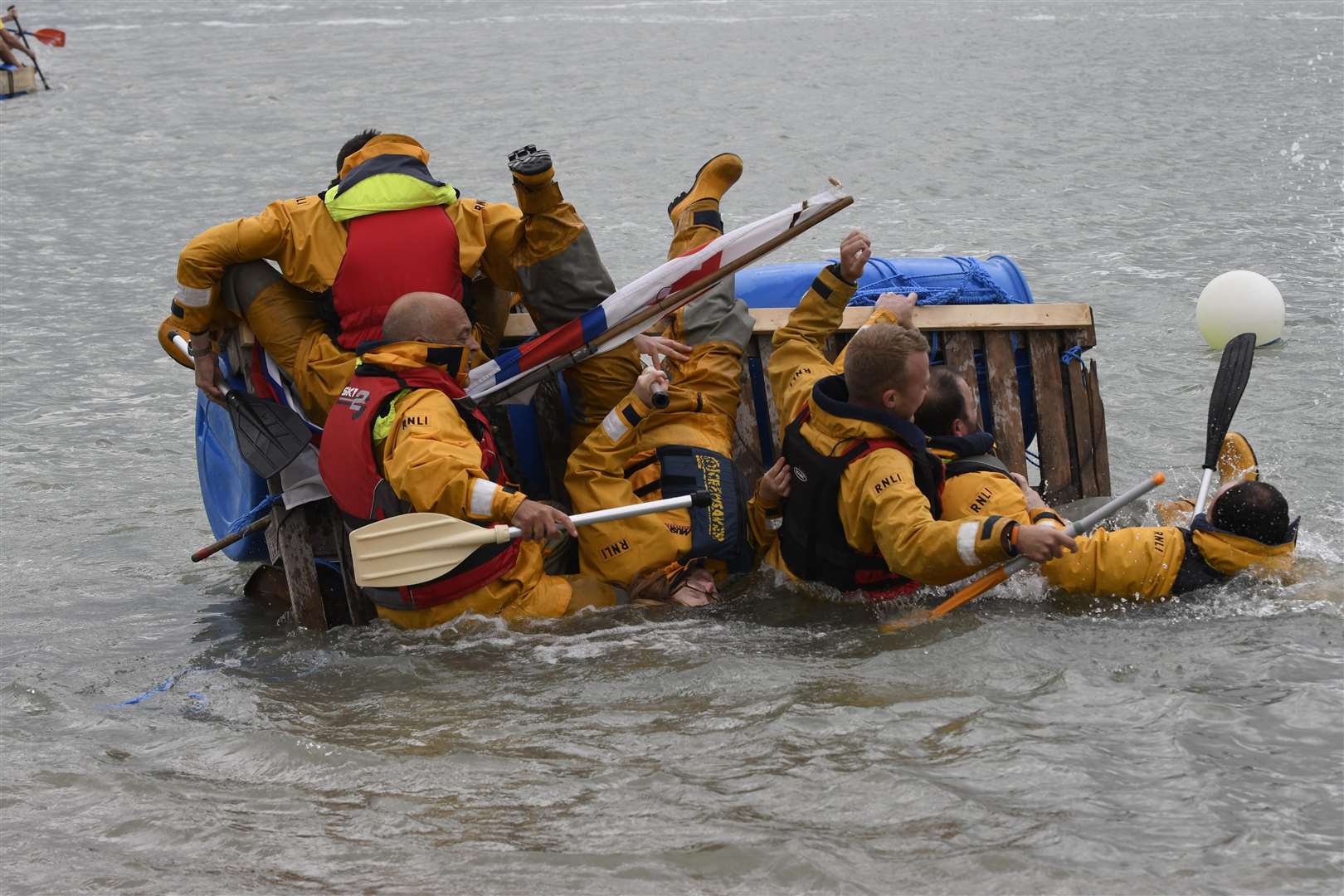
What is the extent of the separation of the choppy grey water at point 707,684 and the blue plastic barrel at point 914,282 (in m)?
1.46

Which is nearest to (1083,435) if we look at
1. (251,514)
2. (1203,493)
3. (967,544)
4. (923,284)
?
(1203,493)

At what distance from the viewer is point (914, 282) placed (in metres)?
6.64

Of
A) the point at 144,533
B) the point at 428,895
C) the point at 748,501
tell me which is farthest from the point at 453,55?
the point at 428,895

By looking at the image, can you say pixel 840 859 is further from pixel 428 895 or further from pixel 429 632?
pixel 429 632

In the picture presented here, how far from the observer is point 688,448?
586cm

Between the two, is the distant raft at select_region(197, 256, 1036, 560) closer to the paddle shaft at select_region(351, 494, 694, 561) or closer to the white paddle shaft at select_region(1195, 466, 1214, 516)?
the white paddle shaft at select_region(1195, 466, 1214, 516)

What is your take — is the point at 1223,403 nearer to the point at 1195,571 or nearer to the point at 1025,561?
the point at 1195,571

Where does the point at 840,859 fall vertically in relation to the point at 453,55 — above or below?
below

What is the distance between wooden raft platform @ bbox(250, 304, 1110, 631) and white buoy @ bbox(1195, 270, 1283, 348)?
13.4 feet

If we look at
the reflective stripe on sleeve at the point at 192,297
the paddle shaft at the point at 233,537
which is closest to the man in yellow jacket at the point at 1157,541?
the paddle shaft at the point at 233,537

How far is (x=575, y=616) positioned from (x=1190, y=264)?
8.63m

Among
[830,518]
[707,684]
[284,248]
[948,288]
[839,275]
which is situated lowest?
[707,684]

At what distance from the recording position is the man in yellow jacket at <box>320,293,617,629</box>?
5047mm

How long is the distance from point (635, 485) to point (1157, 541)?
6.51 feet
